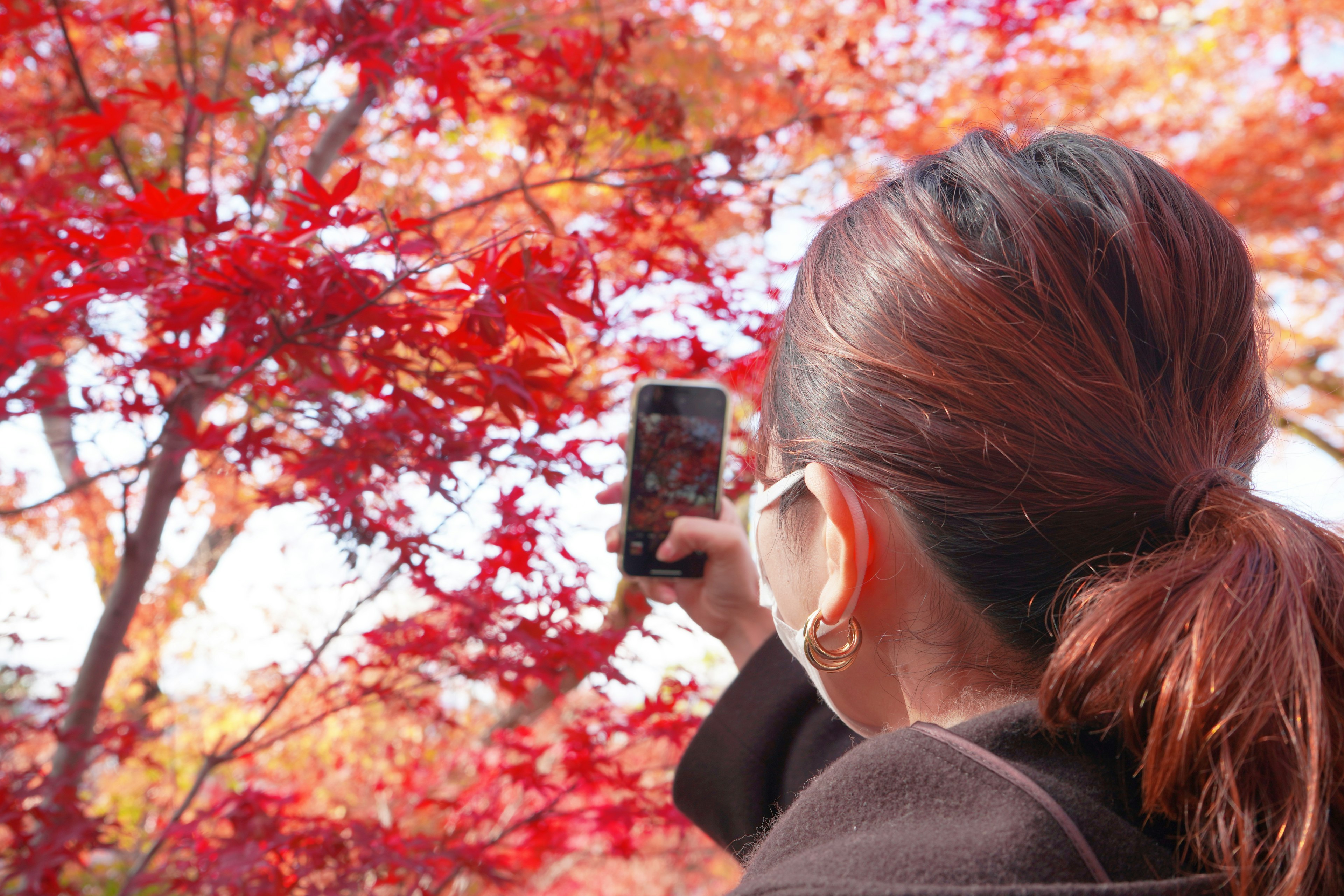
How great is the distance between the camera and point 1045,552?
92 centimetres

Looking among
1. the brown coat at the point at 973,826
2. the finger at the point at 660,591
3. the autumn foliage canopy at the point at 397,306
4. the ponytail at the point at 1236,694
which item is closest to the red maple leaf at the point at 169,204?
the autumn foliage canopy at the point at 397,306

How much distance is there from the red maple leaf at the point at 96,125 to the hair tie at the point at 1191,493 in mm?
2140

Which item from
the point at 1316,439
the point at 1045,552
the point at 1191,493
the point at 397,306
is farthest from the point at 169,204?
the point at 1316,439

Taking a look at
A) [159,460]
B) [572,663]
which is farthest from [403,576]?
[159,460]

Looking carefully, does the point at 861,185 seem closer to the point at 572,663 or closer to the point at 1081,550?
the point at 1081,550

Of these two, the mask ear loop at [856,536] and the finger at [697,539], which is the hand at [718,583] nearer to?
the finger at [697,539]

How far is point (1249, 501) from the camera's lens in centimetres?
83

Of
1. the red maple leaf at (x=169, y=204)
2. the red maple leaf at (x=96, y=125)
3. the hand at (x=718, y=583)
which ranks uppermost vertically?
the red maple leaf at (x=96, y=125)

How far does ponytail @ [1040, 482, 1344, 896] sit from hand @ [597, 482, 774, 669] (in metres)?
1.07

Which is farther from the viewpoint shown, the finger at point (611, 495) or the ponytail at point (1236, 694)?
the finger at point (611, 495)

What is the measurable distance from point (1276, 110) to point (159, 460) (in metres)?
7.46

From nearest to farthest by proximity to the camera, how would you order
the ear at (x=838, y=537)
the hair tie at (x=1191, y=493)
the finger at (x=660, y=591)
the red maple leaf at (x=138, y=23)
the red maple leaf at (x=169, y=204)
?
1. the hair tie at (x=1191, y=493)
2. the ear at (x=838, y=537)
3. the red maple leaf at (x=169, y=204)
4. the finger at (x=660, y=591)
5. the red maple leaf at (x=138, y=23)

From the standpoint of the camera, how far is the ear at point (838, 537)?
38.4 inches

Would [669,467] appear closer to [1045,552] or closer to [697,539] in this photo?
[697,539]
